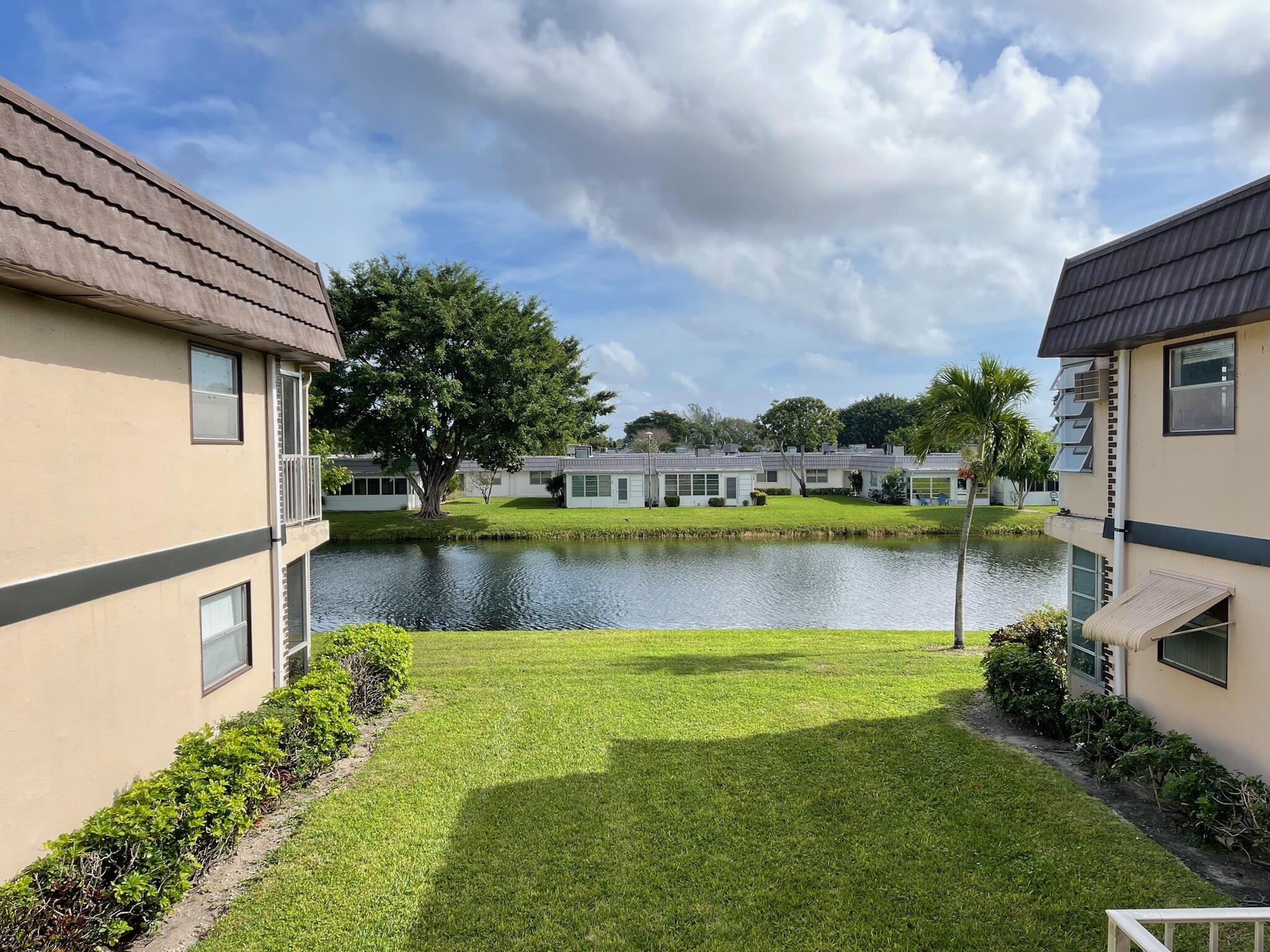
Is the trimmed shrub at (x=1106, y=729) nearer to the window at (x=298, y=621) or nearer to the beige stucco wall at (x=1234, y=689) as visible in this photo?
the beige stucco wall at (x=1234, y=689)

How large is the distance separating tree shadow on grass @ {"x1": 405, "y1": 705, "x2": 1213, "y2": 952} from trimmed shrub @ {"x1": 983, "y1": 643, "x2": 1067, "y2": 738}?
101 centimetres

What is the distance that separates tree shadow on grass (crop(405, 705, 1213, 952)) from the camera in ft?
16.0

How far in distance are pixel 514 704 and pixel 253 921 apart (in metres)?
5.01

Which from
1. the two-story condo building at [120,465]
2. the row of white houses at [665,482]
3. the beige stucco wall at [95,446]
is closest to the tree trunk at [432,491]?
the row of white houses at [665,482]

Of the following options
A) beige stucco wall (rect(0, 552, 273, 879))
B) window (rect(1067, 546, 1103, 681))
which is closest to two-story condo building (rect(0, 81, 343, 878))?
beige stucco wall (rect(0, 552, 273, 879))

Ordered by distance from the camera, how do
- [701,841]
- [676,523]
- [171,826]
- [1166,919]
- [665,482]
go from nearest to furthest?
[1166,919]
[171,826]
[701,841]
[676,523]
[665,482]

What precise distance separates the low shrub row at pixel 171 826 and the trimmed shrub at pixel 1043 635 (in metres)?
9.09

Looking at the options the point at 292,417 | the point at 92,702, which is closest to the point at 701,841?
the point at 92,702

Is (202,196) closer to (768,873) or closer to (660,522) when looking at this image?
(768,873)

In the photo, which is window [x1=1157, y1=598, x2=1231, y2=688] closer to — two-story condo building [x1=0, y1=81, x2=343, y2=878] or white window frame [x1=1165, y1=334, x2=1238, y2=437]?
white window frame [x1=1165, y1=334, x2=1238, y2=437]

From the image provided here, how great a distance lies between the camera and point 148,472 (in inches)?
245

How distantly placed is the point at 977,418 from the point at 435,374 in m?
26.5

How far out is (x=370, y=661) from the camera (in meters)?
9.56

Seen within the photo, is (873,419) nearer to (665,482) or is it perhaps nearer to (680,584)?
(665,482)
